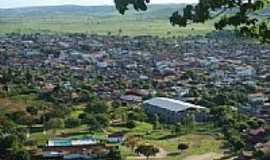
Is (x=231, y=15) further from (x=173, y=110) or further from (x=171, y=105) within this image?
(x=171, y=105)

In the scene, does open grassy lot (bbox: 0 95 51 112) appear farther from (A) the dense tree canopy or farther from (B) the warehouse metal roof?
(A) the dense tree canopy

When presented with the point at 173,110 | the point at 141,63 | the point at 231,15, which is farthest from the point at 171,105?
the point at 231,15

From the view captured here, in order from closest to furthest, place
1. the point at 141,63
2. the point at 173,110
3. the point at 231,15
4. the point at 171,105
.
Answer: the point at 231,15, the point at 173,110, the point at 171,105, the point at 141,63

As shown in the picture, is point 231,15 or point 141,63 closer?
point 231,15

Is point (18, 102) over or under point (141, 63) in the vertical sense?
over

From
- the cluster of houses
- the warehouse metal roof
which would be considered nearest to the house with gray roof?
the warehouse metal roof

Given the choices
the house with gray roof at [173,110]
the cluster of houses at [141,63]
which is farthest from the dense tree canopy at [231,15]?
the cluster of houses at [141,63]

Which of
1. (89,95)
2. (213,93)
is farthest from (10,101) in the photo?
(213,93)
